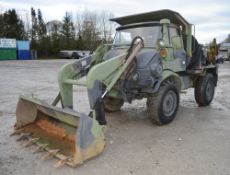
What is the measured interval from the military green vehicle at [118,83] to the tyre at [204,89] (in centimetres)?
8

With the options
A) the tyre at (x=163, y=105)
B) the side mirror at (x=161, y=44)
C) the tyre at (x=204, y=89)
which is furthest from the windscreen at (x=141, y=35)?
the tyre at (x=204, y=89)

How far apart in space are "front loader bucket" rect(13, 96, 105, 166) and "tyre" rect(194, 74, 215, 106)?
13.7ft

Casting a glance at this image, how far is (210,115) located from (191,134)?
1692mm

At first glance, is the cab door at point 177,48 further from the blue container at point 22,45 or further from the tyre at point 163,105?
the blue container at point 22,45

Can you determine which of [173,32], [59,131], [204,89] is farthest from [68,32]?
[59,131]

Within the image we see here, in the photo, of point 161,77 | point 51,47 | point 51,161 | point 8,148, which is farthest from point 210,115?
point 51,47

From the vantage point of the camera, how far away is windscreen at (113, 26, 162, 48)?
19.1ft

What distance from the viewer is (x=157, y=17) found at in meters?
Result: 6.43

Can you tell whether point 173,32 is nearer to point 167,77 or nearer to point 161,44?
point 161,44

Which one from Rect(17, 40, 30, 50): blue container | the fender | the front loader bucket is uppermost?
Rect(17, 40, 30, 50): blue container

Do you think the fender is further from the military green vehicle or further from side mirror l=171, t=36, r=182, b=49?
side mirror l=171, t=36, r=182, b=49

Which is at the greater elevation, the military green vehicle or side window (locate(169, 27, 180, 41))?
side window (locate(169, 27, 180, 41))

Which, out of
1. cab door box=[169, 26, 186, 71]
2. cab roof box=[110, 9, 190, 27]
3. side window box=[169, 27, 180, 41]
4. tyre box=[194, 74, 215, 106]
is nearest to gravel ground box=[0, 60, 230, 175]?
tyre box=[194, 74, 215, 106]

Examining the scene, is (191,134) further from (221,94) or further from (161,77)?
(221,94)
